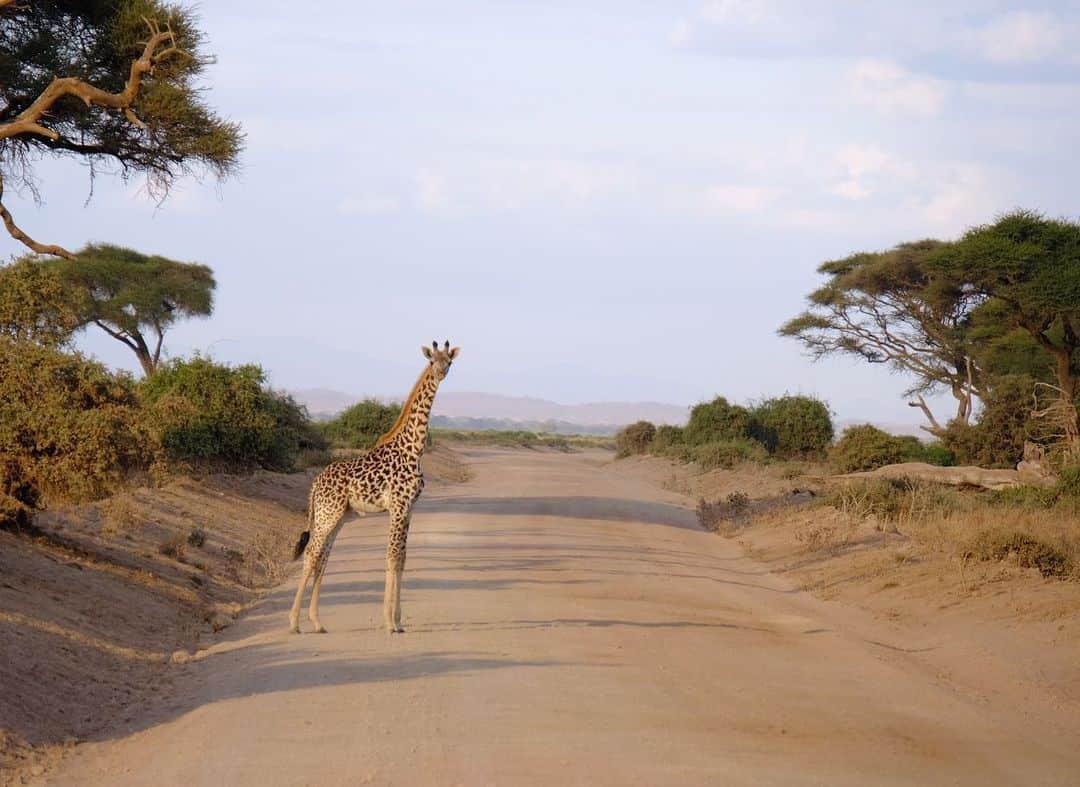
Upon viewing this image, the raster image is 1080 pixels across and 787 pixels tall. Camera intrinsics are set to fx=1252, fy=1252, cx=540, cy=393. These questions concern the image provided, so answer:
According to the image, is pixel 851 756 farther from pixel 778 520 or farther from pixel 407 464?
pixel 778 520

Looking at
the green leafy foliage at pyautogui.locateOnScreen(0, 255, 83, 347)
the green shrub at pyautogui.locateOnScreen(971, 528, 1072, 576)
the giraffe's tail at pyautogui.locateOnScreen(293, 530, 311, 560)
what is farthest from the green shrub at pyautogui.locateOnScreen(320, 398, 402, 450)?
the giraffe's tail at pyautogui.locateOnScreen(293, 530, 311, 560)

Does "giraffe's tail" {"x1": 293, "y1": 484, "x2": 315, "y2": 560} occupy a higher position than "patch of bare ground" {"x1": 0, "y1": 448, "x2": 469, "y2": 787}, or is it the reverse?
"giraffe's tail" {"x1": 293, "y1": 484, "x2": 315, "y2": 560}

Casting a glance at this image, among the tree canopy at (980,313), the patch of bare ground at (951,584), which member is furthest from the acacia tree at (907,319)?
the patch of bare ground at (951,584)

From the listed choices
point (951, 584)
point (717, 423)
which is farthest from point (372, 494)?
point (717, 423)

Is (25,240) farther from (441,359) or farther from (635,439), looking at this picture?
(635,439)

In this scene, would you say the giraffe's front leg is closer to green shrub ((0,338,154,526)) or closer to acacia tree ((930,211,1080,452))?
green shrub ((0,338,154,526))

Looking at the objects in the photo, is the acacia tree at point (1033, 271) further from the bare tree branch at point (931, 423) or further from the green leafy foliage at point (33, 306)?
the green leafy foliage at point (33, 306)

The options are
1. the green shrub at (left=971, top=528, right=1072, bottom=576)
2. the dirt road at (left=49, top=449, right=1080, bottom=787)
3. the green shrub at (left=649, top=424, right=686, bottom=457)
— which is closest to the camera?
the dirt road at (left=49, top=449, right=1080, bottom=787)

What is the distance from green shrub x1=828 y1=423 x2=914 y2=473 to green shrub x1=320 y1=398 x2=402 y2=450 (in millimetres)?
22540

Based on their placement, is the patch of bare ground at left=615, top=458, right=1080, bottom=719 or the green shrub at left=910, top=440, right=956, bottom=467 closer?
the patch of bare ground at left=615, top=458, right=1080, bottom=719

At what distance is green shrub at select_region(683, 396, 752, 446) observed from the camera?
55.4 metres

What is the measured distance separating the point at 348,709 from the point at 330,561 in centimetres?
1005

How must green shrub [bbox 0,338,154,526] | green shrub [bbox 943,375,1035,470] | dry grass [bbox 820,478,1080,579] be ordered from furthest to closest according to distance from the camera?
green shrub [bbox 943,375,1035,470], dry grass [bbox 820,478,1080,579], green shrub [bbox 0,338,154,526]

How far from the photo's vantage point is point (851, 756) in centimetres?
812
